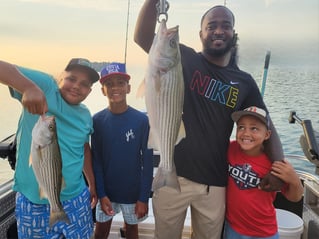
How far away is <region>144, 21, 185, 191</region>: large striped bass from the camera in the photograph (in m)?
1.75

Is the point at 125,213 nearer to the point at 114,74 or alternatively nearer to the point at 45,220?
the point at 45,220

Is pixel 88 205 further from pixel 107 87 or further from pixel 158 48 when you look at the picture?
pixel 158 48

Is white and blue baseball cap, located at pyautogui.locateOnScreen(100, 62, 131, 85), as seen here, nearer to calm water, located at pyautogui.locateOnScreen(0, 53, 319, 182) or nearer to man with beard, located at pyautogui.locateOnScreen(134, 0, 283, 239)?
man with beard, located at pyautogui.locateOnScreen(134, 0, 283, 239)

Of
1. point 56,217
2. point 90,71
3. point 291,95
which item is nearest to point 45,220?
point 56,217

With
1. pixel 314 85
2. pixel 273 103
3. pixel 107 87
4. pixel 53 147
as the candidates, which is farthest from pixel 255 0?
pixel 53 147

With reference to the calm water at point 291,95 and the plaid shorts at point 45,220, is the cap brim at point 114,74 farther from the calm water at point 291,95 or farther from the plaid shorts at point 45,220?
the calm water at point 291,95

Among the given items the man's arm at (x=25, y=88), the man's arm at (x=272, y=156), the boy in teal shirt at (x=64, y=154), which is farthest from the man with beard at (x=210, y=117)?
the man's arm at (x=25, y=88)

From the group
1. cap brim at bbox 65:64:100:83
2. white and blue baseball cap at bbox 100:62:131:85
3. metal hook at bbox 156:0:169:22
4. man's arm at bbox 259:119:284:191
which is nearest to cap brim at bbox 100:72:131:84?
white and blue baseball cap at bbox 100:62:131:85

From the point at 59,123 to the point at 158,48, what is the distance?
3.10 feet

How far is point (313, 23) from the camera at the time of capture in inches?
624

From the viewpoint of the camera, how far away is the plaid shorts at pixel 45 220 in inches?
87.5

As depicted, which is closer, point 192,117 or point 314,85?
point 192,117

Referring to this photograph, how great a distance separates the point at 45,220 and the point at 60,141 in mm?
516

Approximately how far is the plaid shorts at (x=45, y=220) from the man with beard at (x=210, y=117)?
1.89ft
